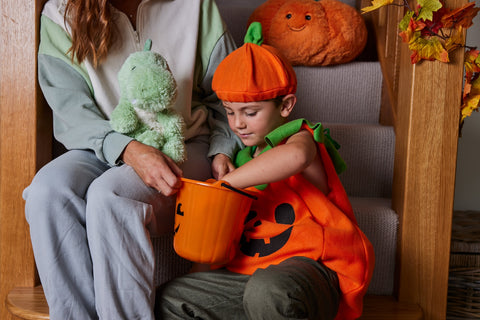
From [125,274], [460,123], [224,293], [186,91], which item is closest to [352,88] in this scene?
[460,123]

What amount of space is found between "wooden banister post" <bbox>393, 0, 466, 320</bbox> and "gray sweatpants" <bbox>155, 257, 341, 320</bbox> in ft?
1.25

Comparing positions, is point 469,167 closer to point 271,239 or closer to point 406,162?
point 406,162

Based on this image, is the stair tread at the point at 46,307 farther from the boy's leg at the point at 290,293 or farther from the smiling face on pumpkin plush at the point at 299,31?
the smiling face on pumpkin plush at the point at 299,31

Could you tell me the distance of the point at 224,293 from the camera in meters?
1.10

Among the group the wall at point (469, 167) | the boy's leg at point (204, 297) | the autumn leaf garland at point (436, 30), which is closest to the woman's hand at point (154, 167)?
the boy's leg at point (204, 297)

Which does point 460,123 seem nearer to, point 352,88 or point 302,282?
point 352,88

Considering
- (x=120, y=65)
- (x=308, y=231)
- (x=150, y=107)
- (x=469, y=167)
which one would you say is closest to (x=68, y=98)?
(x=120, y=65)

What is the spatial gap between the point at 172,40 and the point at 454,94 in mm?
763

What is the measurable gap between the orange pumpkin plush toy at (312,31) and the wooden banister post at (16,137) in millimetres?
804

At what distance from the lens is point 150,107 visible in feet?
3.81

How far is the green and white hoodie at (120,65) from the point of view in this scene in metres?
1.26

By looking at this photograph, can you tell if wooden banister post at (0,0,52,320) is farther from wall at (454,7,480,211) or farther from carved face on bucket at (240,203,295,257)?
wall at (454,7,480,211)

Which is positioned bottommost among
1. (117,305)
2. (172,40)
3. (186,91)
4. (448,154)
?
(117,305)

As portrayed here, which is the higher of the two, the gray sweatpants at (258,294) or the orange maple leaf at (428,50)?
the orange maple leaf at (428,50)
